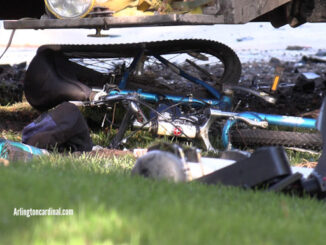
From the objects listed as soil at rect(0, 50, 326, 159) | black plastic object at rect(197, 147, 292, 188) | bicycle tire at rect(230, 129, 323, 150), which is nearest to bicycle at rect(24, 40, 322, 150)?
bicycle tire at rect(230, 129, 323, 150)

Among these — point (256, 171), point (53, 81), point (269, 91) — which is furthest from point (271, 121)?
point (256, 171)

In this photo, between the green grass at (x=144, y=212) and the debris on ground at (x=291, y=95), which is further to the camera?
the debris on ground at (x=291, y=95)

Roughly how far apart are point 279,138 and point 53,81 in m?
2.51

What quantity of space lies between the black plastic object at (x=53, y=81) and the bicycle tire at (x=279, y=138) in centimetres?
172

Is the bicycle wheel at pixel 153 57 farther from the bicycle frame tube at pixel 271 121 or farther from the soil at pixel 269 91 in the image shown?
the bicycle frame tube at pixel 271 121

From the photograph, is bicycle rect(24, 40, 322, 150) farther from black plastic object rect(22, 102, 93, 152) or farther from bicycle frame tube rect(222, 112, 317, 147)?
black plastic object rect(22, 102, 93, 152)

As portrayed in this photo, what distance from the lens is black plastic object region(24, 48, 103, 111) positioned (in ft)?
24.6

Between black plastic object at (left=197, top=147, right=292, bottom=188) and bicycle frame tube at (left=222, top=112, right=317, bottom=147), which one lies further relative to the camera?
bicycle frame tube at (left=222, top=112, right=317, bottom=147)

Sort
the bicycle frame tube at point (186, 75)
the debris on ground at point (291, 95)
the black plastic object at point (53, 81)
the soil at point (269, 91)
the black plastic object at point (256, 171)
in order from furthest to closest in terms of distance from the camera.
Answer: the debris on ground at point (291, 95)
the soil at point (269, 91)
the bicycle frame tube at point (186, 75)
the black plastic object at point (53, 81)
the black plastic object at point (256, 171)

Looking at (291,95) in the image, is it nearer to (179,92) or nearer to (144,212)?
(179,92)

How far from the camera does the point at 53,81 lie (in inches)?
299

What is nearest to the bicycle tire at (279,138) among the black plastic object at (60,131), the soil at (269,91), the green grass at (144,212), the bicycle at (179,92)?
the bicycle at (179,92)

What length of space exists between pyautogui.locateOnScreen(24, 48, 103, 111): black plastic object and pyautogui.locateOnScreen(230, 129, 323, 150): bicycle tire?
1.72 meters

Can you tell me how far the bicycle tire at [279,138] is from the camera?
6.70 meters
